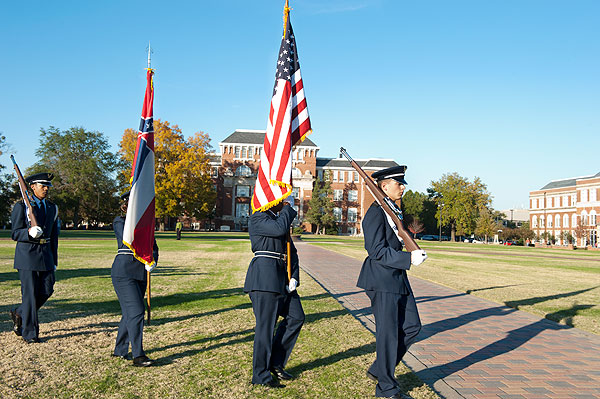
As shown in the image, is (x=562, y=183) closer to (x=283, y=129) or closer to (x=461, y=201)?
(x=461, y=201)

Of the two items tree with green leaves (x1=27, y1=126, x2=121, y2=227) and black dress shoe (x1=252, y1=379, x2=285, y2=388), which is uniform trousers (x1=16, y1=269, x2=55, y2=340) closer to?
black dress shoe (x1=252, y1=379, x2=285, y2=388)

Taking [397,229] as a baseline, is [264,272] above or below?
below

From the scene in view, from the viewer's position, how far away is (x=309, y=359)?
5.73 m

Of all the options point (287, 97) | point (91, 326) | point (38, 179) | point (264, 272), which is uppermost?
point (287, 97)

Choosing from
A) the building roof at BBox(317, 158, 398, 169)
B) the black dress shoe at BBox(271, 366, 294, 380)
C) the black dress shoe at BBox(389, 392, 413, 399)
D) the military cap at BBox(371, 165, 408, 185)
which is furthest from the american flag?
the building roof at BBox(317, 158, 398, 169)

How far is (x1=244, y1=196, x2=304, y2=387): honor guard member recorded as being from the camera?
465cm

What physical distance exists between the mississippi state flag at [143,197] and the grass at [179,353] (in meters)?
1.34

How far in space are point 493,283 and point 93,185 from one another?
5959 centimetres

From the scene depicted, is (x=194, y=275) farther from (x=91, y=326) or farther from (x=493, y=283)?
(x=493, y=283)

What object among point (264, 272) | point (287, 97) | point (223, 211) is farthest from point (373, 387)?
point (223, 211)

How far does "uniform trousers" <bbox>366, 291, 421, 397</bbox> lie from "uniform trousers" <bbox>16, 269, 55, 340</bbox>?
4504mm

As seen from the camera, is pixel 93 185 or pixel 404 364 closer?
pixel 404 364

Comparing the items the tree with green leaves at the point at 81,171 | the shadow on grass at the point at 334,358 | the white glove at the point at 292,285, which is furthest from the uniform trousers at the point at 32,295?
the tree with green leaves at the point at 81,171

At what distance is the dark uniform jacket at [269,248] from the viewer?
15.2ft
